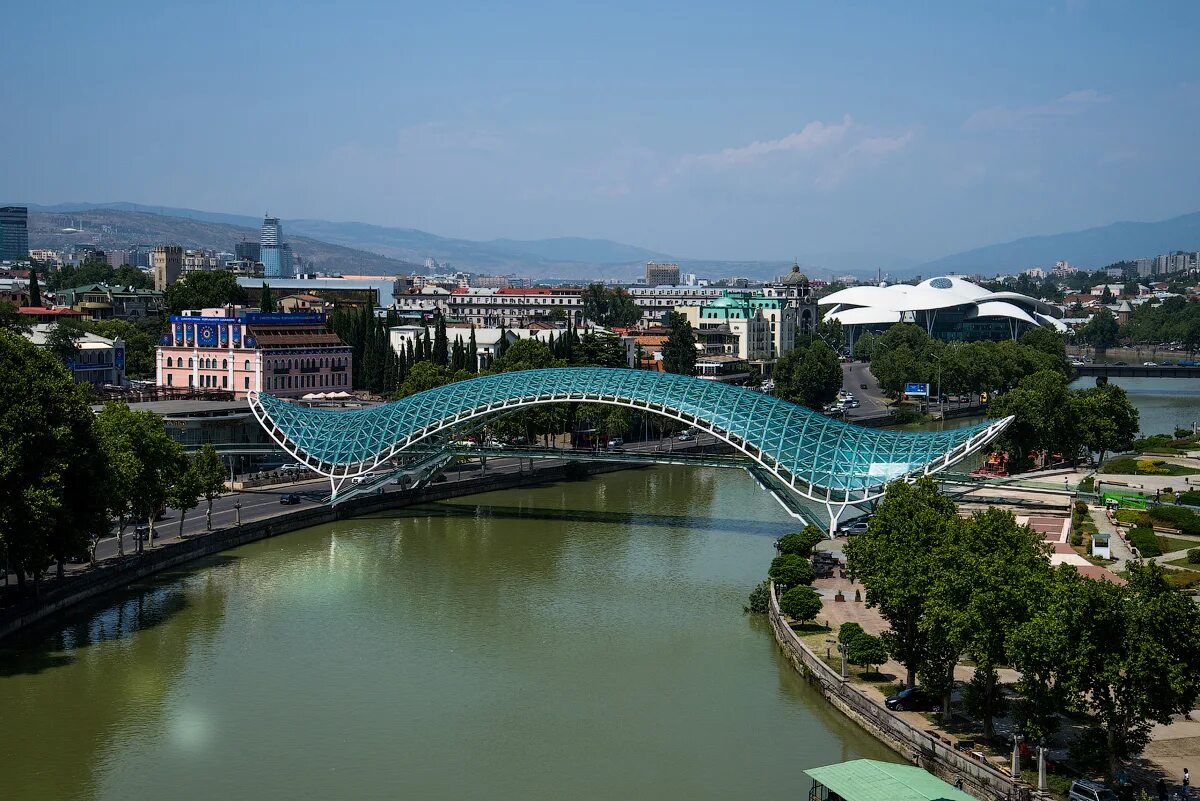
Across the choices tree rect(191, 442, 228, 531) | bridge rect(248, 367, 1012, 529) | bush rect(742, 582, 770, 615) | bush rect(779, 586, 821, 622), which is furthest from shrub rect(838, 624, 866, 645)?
tree rect(191, 442, 228, 531)

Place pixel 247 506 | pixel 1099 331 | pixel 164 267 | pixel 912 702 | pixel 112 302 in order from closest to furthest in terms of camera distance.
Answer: pixel 912 702 < pixel 247 506 < pixel 112 302 < pixel 1099 331 < pixel 164 267

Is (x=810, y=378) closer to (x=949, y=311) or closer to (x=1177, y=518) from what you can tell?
(x=1177, y=518)

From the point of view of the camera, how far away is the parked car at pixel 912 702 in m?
20.6

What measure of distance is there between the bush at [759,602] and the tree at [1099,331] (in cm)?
10584

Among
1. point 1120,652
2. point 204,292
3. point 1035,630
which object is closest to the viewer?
point 1120,652

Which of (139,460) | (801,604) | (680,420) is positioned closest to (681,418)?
(680,420)

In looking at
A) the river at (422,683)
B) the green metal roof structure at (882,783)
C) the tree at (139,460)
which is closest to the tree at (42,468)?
the tree at (139,460)

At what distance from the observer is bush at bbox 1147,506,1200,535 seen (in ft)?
107

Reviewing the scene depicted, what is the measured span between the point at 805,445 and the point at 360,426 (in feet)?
44.5

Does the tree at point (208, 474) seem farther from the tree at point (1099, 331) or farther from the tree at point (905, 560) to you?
the tree at point (1099, 331)

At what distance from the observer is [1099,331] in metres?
126

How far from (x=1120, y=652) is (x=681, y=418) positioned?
19.5 metres

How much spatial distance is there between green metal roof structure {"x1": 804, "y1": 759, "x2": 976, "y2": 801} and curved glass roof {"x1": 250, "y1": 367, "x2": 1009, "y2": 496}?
15623 mm

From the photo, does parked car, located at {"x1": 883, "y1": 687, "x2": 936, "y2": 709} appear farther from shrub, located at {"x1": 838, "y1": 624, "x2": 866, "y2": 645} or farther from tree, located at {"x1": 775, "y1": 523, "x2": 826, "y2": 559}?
tree, located at {"x1": 775, "y1": 523, "x2": 826, "y2": 559}
